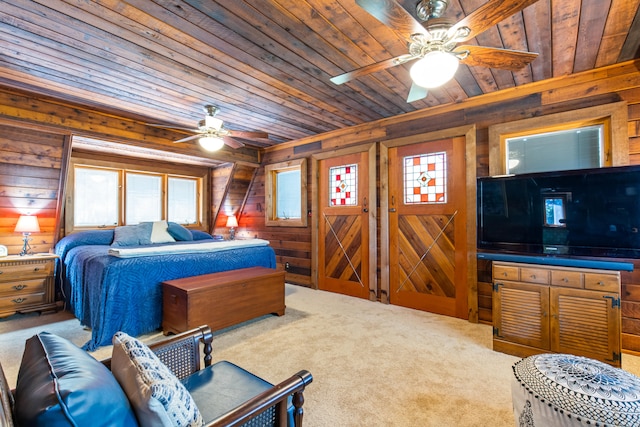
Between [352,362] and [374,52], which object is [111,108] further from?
[352,362]

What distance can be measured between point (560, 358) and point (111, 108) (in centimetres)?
459

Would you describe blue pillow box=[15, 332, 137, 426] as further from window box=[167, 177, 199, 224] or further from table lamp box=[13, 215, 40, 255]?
window box=[167, 177, 199, 224]

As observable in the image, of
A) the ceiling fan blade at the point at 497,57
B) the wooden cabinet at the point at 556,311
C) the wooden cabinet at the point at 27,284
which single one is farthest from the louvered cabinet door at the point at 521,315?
the wooden cabinet at the point at 27,284

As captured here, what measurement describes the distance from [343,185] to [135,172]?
333 centimetres

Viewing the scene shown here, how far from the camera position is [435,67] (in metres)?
1.90

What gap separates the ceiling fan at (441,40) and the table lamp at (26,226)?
3815 millimetres

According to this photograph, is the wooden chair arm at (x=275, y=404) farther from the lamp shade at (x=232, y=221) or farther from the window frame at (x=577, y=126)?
the lamp shade at (x=232, y=221)

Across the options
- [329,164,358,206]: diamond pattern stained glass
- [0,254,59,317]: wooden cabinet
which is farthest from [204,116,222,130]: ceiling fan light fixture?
[0,254,59,317]: wooden cabinet

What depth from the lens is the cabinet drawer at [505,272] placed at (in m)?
2.46

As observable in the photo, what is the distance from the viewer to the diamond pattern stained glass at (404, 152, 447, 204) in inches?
140

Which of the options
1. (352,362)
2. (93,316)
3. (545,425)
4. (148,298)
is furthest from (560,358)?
(93,316)

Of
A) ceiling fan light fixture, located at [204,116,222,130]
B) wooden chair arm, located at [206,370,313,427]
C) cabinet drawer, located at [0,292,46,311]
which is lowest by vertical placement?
cabinet drawer, located at [0,292,46,311]

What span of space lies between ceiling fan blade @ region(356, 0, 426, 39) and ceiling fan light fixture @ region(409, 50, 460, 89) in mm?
236

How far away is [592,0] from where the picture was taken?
1.81 metres
